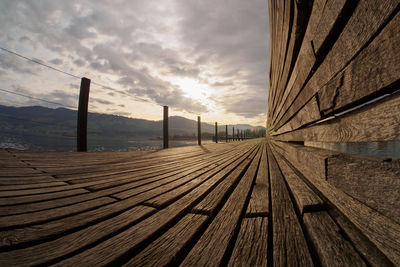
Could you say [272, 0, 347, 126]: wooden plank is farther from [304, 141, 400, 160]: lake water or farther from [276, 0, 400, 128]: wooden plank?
[304, 141, 400, 160]: lake water

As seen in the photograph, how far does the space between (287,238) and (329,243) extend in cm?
16

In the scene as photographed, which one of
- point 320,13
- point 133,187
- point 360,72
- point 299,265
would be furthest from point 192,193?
point 320,13

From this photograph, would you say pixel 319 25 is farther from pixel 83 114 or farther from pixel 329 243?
pixel 83 114

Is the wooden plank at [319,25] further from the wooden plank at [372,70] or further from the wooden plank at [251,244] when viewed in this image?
the wooden plank at [251,244]

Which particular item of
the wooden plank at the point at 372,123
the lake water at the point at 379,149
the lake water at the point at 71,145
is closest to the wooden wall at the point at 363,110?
the wooden plank at the point at 372,123

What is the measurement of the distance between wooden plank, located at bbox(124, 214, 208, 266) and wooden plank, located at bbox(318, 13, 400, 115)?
39.2 inches

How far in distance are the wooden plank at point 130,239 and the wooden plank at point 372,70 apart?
1.14m

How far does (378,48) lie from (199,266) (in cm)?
105

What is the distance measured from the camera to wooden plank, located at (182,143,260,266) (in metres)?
0.69

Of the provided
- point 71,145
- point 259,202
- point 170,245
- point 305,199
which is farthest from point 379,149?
point 71,145

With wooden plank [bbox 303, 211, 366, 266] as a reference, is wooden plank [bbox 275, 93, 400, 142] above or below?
above

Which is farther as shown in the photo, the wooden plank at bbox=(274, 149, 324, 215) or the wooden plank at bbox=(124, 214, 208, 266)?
the wooden plank at bbox=(274, 149, 324, 215)

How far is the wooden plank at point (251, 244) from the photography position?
2.22 ft

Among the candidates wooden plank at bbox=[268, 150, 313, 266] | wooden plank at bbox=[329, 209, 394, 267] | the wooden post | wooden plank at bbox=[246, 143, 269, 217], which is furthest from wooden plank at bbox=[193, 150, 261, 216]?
the wooden post
